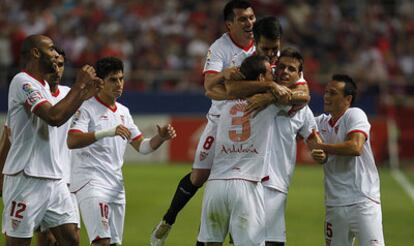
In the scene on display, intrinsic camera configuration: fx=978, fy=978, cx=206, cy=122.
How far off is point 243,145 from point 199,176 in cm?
202

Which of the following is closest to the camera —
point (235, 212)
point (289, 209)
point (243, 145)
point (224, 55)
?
point (235, 212)

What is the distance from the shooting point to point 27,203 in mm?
8711

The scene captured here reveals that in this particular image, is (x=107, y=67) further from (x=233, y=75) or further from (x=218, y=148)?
(x=218, y=148)

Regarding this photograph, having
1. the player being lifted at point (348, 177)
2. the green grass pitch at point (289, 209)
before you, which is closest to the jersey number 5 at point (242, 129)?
the player being lifted at point (348, 177)

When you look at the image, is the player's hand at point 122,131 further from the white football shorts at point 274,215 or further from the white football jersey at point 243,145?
the white football shorts at point 274,215

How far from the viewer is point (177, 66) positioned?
26578mm

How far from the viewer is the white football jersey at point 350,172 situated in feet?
32.0

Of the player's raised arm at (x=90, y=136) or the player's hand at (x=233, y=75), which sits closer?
the player's hand at (x=233, y=75)

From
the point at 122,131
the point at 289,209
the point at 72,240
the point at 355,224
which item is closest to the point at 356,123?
the point at 355,224

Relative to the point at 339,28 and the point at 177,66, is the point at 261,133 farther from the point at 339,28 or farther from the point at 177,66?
the point at 339,28

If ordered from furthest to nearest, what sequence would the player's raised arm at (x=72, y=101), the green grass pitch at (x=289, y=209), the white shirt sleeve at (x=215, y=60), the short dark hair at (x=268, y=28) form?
the green grass pitch at (x=289, y=209)
the white shirt sleeve at (x=215, y=60)
the short dark hair at (x=268, y=28)
the player's raised arm at (x=72, y=101)

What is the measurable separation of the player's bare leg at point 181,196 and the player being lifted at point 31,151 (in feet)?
6.85

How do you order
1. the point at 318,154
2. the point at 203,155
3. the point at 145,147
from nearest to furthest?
the point at 318,154, the point at 145,147, the point at 203,155

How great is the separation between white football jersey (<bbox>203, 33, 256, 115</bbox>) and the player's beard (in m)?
1.88
